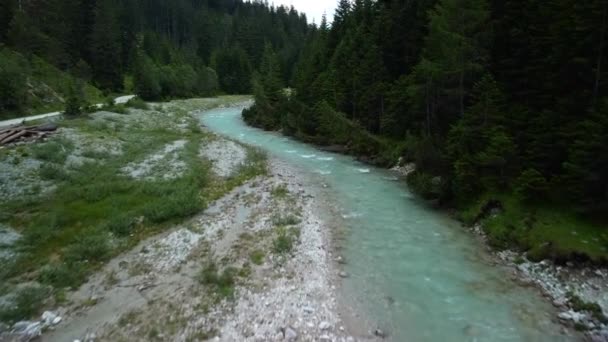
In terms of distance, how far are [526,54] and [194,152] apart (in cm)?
2372

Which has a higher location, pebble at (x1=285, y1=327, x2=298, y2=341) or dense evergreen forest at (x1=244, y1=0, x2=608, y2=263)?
dense evergreen forest at (x1=244, y1=0, x2=608, y2=263)

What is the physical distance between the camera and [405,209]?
734 inches

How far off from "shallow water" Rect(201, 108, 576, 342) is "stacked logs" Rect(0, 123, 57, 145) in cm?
2200

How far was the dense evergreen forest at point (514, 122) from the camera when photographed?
13227 mm

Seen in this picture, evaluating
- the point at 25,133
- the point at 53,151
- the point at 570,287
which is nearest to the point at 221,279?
the point at 570,287

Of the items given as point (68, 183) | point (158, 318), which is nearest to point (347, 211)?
point (158, 318)

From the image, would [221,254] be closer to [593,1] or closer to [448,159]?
[448,159]

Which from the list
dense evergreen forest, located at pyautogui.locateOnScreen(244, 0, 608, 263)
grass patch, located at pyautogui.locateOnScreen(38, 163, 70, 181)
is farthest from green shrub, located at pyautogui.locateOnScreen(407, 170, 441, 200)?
grass patch, located at pyautogui.locateOnScreen(38, 163, 70, 181)

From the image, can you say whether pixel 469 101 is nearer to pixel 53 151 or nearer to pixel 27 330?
pixel 27 330

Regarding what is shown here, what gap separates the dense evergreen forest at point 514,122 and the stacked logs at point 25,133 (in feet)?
79.4

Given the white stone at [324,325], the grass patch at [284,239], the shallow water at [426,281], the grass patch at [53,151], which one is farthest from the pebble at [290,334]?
the grass patch at [53,151]

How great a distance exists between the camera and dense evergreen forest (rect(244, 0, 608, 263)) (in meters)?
13.2

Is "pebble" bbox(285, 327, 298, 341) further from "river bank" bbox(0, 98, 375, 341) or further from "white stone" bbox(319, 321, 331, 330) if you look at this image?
"white stone" bbox(319, 321, 331, 330)

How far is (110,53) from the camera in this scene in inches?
2574
